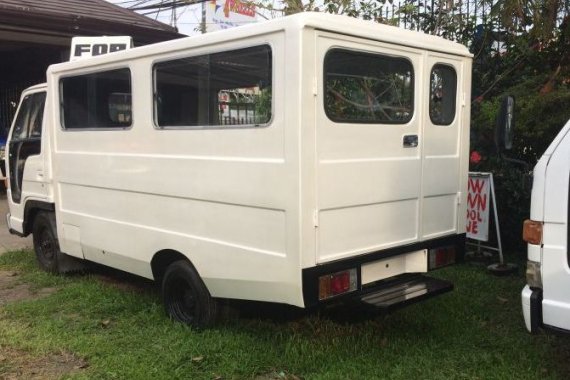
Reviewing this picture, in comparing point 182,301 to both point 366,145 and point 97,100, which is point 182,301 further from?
point 366,145

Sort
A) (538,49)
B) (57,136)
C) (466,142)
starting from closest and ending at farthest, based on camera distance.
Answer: (466,142) → (57,136) → (538,49)

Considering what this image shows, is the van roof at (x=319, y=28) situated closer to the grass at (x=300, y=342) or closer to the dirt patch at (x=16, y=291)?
the grass at (x=300, y=342)

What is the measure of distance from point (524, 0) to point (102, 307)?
16.3 ft

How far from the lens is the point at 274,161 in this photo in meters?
3.61

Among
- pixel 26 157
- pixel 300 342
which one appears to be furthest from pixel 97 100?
pixel 300 342

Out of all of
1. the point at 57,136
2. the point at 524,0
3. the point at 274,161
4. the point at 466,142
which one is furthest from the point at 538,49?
the point at 57,136

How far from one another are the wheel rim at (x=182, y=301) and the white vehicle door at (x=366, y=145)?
148 cm

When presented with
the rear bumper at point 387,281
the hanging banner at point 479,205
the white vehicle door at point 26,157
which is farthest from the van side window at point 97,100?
the hanging banner at point 479,205

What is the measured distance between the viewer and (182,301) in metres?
4.77

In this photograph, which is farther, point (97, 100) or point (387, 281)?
point (97, 100)

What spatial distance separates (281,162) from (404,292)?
4.40 feet

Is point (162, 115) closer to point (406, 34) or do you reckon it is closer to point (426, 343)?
point (406, 34)

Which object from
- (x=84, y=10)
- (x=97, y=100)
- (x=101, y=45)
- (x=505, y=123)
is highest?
(x=84, y=10)

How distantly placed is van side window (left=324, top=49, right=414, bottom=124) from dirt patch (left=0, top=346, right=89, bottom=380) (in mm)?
2534
